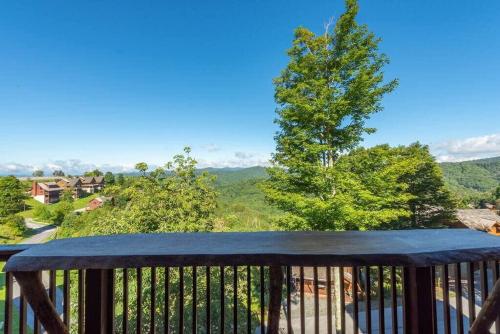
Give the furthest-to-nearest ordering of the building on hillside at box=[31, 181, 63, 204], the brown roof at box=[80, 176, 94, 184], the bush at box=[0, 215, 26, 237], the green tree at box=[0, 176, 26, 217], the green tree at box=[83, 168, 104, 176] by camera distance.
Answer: the green tree at box=[83, 168, 104, 176] → the brown roof at box=[80, 176, 94, 184] → the building on hillside at box=[31, 181, 63, 204] → the green tree at box=[0, 176, 26, 217] → the bush at box=[0, 215, 26, 237]

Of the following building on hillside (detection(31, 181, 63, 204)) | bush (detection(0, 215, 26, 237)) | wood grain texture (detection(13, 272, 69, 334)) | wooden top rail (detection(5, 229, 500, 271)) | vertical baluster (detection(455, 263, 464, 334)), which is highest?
wooden top rail (detection(5, 229, 500, 271))

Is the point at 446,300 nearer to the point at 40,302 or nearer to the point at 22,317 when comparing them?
the point at 40,302

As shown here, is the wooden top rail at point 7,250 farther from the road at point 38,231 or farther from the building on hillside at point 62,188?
the building on hillside at point 62,188

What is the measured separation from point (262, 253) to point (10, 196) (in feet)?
62.4

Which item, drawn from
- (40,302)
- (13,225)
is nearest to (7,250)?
(40,302)

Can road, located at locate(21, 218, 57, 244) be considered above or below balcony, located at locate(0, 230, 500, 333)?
below

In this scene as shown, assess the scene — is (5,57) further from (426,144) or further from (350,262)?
(426,144)

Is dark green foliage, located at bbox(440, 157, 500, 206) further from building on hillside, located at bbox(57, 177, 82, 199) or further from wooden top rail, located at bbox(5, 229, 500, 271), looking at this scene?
building on hillside, located at bbox(57, 177, 82, 199)

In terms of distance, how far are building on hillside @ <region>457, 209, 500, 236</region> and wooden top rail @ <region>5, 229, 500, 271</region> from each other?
11.8 metres

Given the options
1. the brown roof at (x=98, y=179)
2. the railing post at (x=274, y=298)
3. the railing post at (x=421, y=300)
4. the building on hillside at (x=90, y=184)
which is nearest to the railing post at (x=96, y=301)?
the railing post at (x=274, y=298)

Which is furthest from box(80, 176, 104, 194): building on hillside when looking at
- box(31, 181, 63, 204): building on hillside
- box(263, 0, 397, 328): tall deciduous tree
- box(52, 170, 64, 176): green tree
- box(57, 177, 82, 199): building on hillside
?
box(263, 0, 397, 328): tall deciduous tree

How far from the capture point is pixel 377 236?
1.12 meters

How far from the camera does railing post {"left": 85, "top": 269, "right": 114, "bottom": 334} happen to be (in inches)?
38.3

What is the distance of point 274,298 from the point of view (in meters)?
1.08
